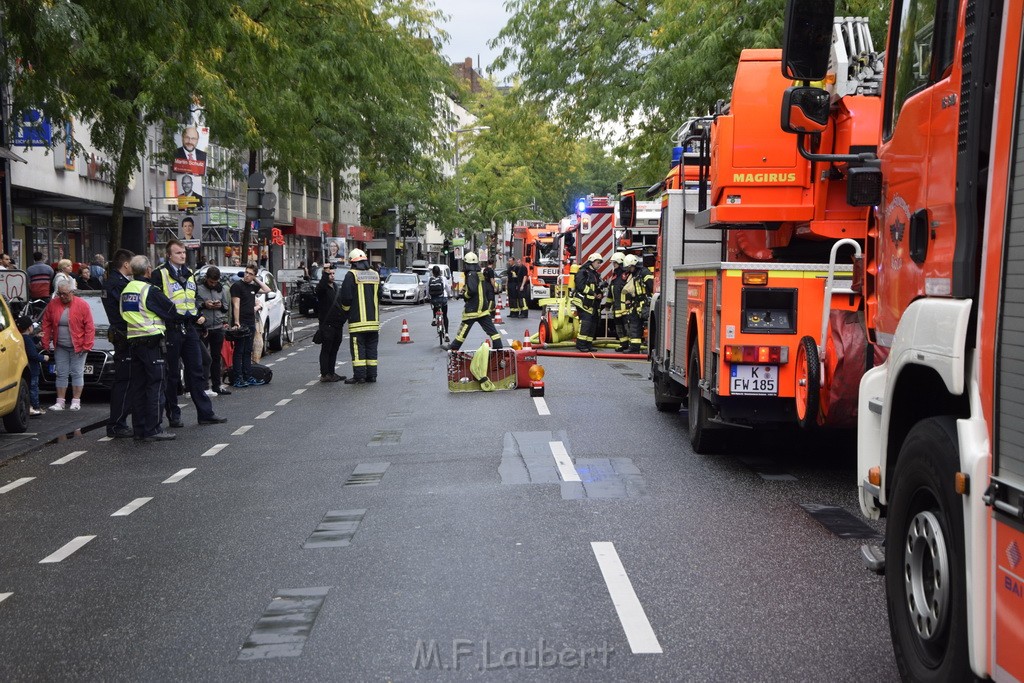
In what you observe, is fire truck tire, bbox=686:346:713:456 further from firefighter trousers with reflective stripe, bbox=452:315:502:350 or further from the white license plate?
firefighter trousers with reflective stripe, bbox=452:315:502:350

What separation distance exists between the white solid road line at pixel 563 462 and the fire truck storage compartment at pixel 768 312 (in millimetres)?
1667

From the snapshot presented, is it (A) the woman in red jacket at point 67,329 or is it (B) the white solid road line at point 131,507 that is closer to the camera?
(B) the white solid road line at point 131,507

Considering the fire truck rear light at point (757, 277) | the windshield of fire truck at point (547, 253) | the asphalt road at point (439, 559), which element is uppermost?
the windshield of fire truck at point (547, 253)

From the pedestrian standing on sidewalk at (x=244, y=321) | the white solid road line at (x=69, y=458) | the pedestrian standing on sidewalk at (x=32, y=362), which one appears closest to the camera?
the white solid road line at (x=69, y=458)

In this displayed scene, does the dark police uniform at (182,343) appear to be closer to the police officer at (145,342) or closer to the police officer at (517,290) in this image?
the police officer at (145,342)

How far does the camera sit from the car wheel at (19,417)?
12.6m

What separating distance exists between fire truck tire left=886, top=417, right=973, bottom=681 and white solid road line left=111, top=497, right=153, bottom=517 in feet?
18.0

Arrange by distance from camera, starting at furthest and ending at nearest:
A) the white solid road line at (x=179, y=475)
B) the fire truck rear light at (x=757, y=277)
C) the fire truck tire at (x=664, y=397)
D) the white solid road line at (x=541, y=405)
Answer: the white solid road line at (x=541, y=405) < the fire truck tire at (x=664, y=397) < the white solid road line at (x=179, y=475) < the fire truck rear light at (x=757, y=277)

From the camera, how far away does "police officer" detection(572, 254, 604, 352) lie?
22172mm

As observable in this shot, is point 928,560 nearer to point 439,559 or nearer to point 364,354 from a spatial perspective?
point 439,559

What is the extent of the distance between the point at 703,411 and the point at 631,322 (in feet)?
38.6

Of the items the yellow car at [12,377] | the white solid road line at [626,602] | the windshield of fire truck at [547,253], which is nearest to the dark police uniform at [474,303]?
the yellow car at [12,377]

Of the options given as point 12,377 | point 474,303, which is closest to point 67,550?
point 12,377

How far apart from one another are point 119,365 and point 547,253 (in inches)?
1208
